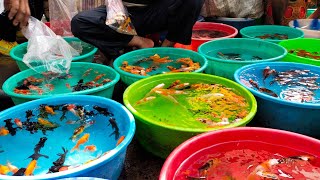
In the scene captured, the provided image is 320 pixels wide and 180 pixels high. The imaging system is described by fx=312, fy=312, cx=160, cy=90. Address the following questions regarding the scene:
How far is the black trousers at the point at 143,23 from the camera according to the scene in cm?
279

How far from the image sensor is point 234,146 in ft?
5.31

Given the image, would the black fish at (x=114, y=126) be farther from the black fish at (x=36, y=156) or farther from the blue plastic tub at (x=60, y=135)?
the black fish at (x=36, y=156)

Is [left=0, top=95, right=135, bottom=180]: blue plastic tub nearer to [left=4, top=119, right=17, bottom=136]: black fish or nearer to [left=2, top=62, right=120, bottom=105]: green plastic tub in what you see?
[left=4, top=119, right=17, bottom=136]: black fish

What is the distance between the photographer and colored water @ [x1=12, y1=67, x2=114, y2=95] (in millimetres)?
2529

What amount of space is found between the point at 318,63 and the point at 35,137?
226 centimetres

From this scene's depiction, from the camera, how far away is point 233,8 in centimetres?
Answer: 390

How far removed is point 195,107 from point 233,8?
6.92ft

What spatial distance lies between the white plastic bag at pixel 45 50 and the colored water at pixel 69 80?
0.08 metres

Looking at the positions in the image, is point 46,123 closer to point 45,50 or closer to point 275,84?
point 45,50

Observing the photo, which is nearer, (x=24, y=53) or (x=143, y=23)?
(x=143, y=23)

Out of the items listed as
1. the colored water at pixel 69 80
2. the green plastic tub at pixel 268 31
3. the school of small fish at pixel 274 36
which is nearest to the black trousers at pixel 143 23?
the colored water at pixel 69 80

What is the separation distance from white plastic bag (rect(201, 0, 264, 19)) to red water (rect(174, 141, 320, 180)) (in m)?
2.63

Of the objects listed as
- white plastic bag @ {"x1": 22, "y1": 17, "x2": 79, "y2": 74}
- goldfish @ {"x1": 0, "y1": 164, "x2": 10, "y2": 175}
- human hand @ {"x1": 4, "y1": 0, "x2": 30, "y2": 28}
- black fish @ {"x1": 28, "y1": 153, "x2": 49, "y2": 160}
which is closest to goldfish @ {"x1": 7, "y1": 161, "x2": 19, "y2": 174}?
goldfish @ {"x1": 0, "y1": 164, "x2": 10, "y2": 175}

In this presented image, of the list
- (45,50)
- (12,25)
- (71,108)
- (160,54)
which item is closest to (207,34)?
(160,54)
